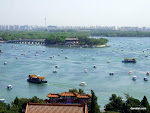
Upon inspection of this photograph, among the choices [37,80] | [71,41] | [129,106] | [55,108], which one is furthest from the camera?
[71,41]

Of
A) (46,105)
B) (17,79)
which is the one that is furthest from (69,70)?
(46,105)

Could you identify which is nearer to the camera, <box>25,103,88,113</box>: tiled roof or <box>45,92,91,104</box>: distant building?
<box>25,103,88,113</box>: tiled roof

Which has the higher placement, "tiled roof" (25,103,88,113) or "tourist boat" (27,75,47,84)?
"tiled roof" (25,103,88,113)

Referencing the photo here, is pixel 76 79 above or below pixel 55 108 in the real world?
below

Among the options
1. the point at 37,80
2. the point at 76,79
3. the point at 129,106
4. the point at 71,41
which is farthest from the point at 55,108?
the point at 71,41

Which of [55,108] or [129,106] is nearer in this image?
[55,108]

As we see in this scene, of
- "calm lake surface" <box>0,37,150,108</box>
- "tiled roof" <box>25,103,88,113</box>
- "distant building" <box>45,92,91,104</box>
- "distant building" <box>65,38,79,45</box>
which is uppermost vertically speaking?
"tiled roof" <box>25,103,88,113</box>

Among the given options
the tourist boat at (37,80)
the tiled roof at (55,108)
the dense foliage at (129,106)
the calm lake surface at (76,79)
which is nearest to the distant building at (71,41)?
the calm lake surface at (76,79)

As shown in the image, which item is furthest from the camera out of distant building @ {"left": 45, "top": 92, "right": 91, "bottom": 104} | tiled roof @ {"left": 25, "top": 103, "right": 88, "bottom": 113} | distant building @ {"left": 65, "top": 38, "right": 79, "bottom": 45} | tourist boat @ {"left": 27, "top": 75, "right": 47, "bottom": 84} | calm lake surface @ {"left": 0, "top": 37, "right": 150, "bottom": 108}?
distant building @ {"left": 65, "top": 38, "right": 79, "bottom": 45}

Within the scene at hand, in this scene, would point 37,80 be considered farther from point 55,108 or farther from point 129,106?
point 55,108

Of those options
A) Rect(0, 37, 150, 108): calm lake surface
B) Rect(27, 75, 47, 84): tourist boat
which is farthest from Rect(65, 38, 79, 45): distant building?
Rect(27, 75, 47, 84): tourist boat

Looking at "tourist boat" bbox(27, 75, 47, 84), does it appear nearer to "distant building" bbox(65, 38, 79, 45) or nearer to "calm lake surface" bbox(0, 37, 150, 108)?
A: "calm lake surface" bbox(0, 37, 150, 108)

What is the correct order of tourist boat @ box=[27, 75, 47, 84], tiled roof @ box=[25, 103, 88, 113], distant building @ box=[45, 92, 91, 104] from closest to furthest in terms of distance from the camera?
tiled roof @ box=[25, 103, 88, 113] < distant building @ box=[45, 92, 91, 104] < tourist boat @ box=[27, 75, 47, 84]
